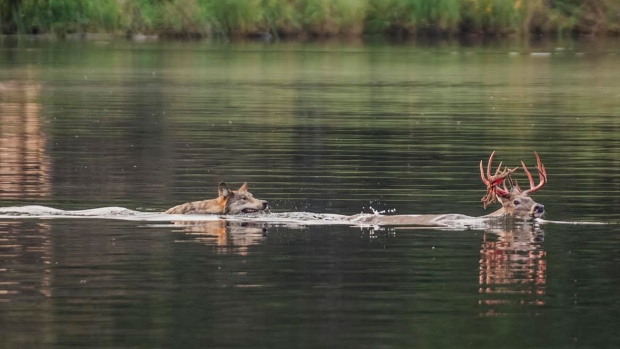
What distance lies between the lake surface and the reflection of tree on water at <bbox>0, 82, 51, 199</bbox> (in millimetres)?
58

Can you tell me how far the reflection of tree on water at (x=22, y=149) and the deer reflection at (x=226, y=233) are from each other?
3393 mm

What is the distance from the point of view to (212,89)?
168ft

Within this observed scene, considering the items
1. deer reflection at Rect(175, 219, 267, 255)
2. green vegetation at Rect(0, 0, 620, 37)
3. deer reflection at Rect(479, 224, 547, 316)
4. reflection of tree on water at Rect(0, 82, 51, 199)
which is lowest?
deer reflection at Rect(479, 224, 547, 316)

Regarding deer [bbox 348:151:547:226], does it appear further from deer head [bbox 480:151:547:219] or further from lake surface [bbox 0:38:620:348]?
lake surface [bbox 0:38:620:348]

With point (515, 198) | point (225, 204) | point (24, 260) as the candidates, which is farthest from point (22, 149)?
point (24, 260)

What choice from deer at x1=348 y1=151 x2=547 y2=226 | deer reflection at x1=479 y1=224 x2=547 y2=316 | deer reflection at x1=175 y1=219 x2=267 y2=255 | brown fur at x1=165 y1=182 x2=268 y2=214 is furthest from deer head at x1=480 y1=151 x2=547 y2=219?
brown fur at x1=165 y1=182 x2=268 y2=214

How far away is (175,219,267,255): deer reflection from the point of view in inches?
719

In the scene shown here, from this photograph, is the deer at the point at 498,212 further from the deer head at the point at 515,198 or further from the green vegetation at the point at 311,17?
the green vegetation at the point at 311,17

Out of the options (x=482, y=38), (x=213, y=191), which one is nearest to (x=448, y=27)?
(x=482, y=38)

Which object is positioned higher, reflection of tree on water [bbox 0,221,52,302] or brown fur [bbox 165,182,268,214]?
brown fur [bbox 165,182,268,214]

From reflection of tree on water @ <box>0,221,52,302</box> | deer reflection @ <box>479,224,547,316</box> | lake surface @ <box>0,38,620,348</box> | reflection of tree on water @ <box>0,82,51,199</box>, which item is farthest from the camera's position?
reflection of tree on water @ <box>0,82,51,199</box>

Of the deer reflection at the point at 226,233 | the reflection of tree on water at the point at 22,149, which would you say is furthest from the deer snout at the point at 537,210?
the reflection of tree on water at the point at 22,149

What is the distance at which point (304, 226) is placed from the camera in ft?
65.5

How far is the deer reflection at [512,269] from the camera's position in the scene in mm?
14984
